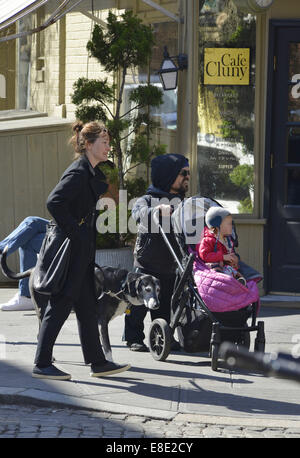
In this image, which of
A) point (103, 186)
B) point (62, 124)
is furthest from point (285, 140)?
point (103, 186)

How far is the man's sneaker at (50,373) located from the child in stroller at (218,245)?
4.78 feet

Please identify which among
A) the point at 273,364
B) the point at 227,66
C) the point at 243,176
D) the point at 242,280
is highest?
the point at 227,66

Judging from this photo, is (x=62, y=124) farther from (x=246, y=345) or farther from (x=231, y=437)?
(x=231, y=437)

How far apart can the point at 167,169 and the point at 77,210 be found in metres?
1.10

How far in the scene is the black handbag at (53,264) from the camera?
660 centimetres

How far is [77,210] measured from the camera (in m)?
6.76

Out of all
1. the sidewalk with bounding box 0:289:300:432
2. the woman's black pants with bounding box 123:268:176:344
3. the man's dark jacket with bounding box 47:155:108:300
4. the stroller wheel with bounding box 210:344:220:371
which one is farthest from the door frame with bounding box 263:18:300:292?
the man's dark jacket with bounding box 47:155:108:300

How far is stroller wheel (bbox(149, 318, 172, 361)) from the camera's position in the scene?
7293mm

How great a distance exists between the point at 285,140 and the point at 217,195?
97 cm

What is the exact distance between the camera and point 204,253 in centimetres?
736

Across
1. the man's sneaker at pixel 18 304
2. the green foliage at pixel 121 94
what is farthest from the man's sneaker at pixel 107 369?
the green foliage at pixel 121 94

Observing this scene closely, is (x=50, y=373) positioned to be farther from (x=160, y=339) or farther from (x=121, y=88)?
(x=121, y=88)

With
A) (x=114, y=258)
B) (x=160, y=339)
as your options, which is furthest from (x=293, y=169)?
(x=160, y=339)

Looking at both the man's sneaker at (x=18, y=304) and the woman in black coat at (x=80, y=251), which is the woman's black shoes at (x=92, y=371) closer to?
the woman in black coat at (x=80, y=251)
